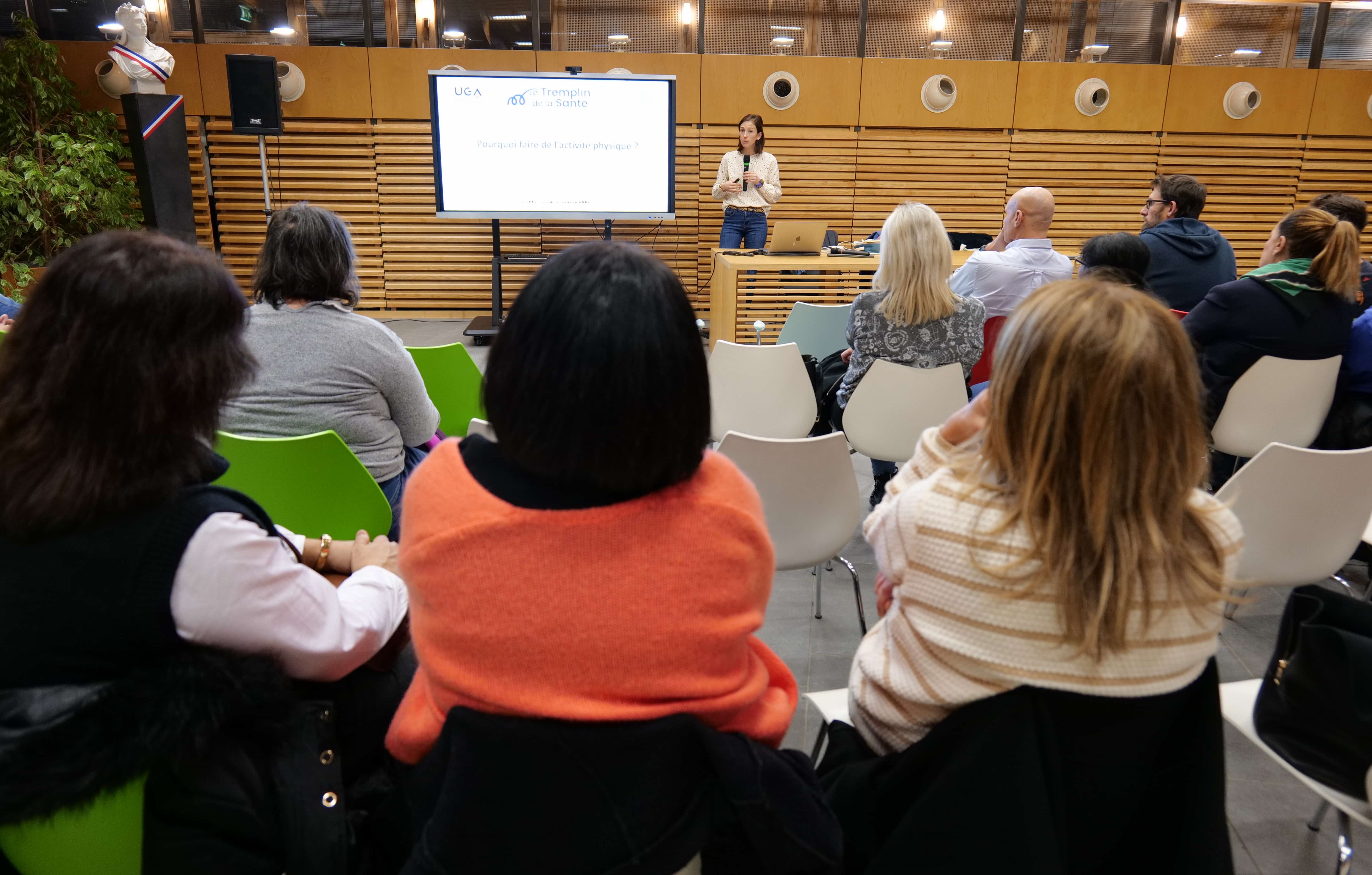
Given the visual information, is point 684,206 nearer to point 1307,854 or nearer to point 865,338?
point 865,338

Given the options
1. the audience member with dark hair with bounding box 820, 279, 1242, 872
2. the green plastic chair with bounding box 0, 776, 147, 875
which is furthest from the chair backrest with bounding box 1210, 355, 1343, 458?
the green plastic chair with bounding box 0, 776, 147, 875

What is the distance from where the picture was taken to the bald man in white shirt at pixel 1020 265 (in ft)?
12.3

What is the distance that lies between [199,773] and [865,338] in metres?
2.69

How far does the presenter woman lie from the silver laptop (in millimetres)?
1185

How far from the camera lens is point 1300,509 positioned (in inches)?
81.6

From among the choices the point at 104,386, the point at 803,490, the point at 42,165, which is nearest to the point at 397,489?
the point at 803,490

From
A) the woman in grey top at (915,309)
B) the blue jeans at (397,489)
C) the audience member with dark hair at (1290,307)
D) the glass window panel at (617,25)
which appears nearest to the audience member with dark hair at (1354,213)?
the audience member with dark hair at (1290,307)

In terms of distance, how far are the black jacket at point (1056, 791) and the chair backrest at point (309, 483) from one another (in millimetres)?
1341

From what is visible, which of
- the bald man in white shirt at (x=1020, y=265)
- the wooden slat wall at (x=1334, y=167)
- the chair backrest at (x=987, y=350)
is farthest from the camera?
the wooden slat wall at (x=1334, y=167)

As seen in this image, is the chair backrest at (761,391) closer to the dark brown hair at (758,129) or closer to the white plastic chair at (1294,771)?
the white plastic chair at (1294,771)

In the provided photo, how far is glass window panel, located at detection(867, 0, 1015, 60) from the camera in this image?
771 centimetres

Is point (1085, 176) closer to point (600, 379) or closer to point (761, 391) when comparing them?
point (761, 391)

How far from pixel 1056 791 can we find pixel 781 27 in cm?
784

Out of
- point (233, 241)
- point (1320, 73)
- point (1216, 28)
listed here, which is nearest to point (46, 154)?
point (233, 241)
